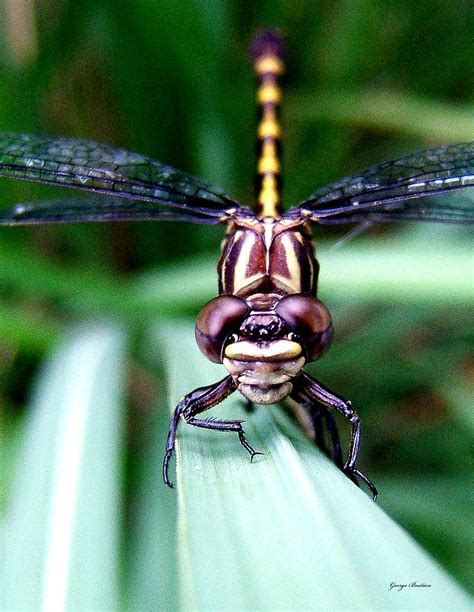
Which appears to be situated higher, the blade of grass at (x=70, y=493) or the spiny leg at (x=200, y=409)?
the spiny leg at (x=200, y=409)

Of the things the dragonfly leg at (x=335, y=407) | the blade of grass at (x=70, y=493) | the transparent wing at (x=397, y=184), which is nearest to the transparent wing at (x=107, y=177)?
the transparent wing at (x=397, y=184)

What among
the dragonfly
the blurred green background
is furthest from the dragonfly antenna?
the blurred green background

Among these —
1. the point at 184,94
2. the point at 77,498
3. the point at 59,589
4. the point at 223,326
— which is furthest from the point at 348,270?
the point at 184,94

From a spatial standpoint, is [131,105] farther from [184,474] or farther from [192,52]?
[184,474]

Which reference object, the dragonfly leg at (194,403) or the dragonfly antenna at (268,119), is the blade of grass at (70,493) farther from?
the dragonfly antenna at (268,119)

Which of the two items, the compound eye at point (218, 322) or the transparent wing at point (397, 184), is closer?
the compound eye at point (218, 322)

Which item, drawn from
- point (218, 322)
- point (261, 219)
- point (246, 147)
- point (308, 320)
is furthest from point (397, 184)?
point (246, 147)

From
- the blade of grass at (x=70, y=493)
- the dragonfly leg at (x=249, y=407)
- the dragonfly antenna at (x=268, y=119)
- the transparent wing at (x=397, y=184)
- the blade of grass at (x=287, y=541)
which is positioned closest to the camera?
the blade of grass at (x=287, y=541)

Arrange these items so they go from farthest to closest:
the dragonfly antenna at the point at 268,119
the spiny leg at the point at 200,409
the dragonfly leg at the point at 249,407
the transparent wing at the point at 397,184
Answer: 1. the dragonfly antenna at the point at 268,119
2. the transparent wing at the point at 397,184
3. the dragonfly leg at the point at 249,407
4. the spiny leg at the point at 200,409
